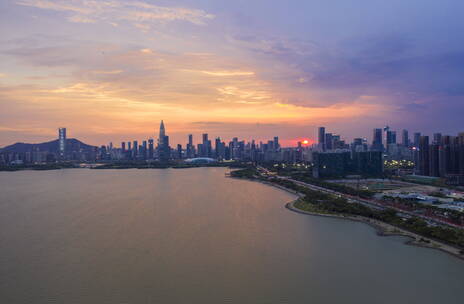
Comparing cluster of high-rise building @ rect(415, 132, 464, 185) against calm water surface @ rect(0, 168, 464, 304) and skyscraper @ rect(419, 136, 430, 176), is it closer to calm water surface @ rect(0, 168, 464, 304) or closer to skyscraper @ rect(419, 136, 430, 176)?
skyscraper @ rect(419, 136, 430, 176)

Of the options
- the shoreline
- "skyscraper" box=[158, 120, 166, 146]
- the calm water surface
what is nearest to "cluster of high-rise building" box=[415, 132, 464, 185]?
the shoreline

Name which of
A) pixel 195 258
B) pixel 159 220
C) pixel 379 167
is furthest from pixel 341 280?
pixel 379 167

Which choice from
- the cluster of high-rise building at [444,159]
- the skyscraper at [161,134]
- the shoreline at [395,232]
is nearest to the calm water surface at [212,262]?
the shoreline at [395,232]

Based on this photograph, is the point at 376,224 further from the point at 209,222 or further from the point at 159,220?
the point at 159,220

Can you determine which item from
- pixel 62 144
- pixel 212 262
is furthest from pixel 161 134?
pixel 212 262

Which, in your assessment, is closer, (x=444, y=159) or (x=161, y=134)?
(x=444, y=159)

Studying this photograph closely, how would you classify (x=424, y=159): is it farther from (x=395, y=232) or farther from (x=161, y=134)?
(x=161, y=134)

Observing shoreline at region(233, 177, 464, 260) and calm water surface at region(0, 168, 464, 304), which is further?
shoreline at region(233, 177, 464, 260)

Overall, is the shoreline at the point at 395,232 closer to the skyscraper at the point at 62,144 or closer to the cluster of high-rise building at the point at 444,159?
the cluster of high-rise building at the point at 444,159

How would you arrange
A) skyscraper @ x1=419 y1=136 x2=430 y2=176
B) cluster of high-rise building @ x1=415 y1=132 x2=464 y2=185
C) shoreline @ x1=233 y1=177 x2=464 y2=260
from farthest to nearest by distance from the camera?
skyscraper @ x1=419 y1=136 x2=430 y2=176
cluster of high-rise building @ x1=415 y1=132 x2=464 y2=185
shoreline @ x1=233 y1=177 x2=464 y2=260
